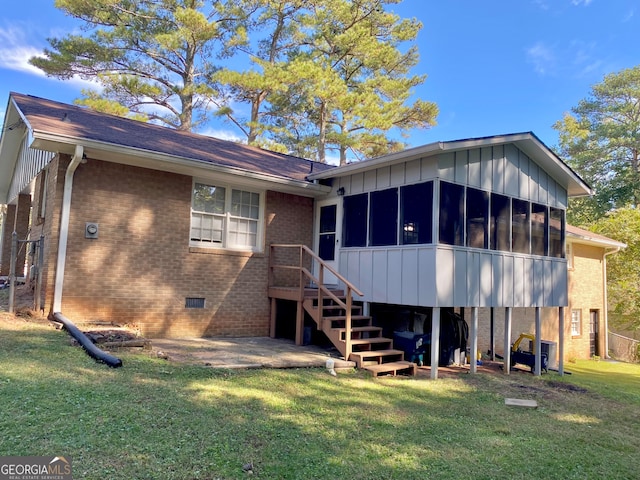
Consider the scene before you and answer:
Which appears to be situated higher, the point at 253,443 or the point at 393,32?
the point at 393,32

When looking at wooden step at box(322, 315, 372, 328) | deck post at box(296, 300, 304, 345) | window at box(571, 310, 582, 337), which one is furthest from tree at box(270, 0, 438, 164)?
wooden step at box(322, 315, 372, 328)

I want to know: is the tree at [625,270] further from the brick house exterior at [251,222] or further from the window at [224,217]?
the window at [224,217]

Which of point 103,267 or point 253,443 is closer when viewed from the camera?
point 253,443

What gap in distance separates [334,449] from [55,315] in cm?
546

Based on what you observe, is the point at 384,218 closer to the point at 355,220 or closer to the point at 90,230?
the point at 355,220

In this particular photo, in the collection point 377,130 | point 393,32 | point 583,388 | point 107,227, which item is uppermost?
point 393,32

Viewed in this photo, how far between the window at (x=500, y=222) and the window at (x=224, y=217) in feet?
16.0

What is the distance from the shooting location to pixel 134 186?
8.04m

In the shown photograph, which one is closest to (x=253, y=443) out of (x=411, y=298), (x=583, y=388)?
(x=411, y=298)

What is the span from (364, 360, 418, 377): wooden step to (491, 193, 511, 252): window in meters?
3.00

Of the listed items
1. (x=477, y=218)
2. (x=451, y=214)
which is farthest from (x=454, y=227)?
(x=477, y=218)

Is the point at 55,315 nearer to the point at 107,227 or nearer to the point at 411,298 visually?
the point at 107,227

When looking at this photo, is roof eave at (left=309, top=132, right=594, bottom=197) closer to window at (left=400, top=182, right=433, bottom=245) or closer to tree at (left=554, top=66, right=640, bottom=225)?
window at (left=400, top=182, right=433, bottom=245)

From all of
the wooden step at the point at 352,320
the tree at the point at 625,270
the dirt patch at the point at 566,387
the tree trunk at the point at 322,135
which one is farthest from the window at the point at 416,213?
the tree trunk at the point at 322,135
